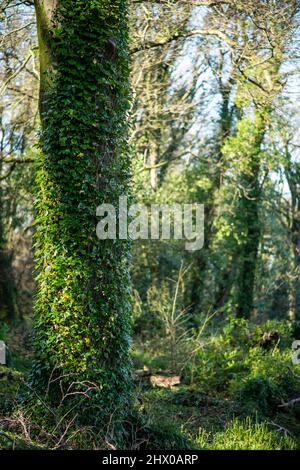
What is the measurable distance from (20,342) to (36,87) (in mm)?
5954

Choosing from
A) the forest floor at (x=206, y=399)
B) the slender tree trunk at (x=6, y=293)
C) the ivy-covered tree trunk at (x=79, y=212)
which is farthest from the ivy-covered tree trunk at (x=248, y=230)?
the ivy-covered tree trunk at (x=79, y=212)

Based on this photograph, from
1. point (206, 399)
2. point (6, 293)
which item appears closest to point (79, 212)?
point (206, 399)

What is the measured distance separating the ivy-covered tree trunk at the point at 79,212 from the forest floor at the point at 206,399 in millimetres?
526

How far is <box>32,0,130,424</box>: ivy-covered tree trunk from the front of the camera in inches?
233

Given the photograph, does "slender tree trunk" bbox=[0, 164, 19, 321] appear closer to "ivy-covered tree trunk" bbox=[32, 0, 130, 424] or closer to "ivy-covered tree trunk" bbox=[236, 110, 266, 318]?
"ivy-covered tree trunk" bbox=[236, 110, 266, 318]

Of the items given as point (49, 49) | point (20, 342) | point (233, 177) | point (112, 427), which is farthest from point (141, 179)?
point (112, 427)

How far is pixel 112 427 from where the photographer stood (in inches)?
226

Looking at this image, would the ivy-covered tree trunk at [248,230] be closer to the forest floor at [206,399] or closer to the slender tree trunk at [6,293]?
the forest floor at [206,399]

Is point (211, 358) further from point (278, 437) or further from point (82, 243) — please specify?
point (82, 243)

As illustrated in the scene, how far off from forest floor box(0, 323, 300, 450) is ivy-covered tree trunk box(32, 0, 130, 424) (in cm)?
53

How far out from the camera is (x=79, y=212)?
19.7 ft

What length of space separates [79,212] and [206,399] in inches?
177

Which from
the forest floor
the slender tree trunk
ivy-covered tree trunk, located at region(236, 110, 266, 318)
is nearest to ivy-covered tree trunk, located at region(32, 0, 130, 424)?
the forest floor

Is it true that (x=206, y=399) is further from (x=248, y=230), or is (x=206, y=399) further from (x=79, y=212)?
(x=248, y=230)
